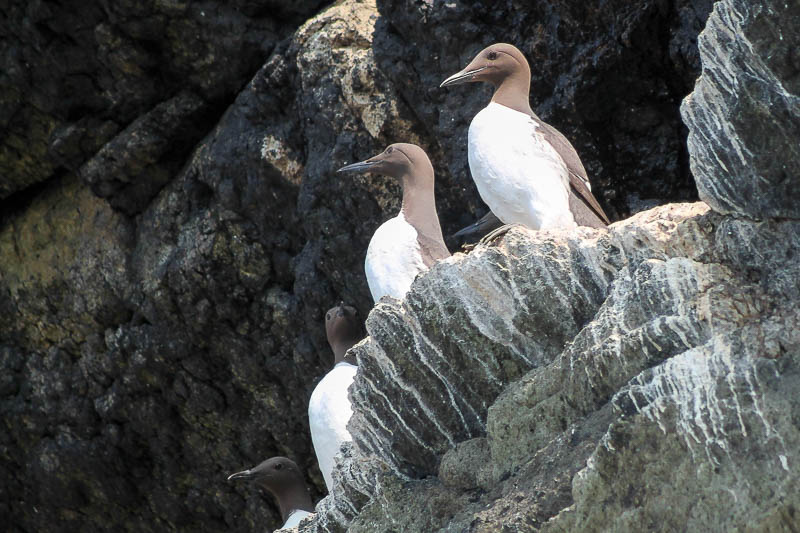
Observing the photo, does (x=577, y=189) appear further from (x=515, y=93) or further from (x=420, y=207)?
(x=420, y=207)

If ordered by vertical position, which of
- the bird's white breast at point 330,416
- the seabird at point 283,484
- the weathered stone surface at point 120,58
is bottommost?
the seabird at point 283,484

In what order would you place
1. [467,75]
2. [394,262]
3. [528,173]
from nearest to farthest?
[528,173]
[394,262]
[467,75]

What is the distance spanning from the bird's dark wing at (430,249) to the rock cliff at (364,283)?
4.08 feet

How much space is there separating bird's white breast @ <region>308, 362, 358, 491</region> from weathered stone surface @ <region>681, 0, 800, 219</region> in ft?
9.65

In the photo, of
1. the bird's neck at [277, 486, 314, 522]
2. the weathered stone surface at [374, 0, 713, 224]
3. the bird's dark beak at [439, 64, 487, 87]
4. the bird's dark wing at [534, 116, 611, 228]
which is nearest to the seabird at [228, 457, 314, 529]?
the bird's neck at [277, 486, 314, 522]

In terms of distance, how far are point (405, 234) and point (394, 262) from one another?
7.4 inches

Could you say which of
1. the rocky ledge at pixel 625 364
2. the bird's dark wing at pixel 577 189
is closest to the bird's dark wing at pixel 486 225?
the bird's dark wing at pixel 577 189

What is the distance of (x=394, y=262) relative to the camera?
5.61 m

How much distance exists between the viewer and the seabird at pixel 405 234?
5.59 metres

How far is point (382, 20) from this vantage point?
7191 mm

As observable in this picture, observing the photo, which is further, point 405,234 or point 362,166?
point 362,166

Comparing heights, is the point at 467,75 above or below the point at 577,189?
above

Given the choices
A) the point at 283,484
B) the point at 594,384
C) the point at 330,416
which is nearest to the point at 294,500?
the point at 283,484

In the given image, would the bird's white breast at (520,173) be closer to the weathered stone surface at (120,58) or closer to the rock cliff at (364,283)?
the rock cliff at (364,283)
